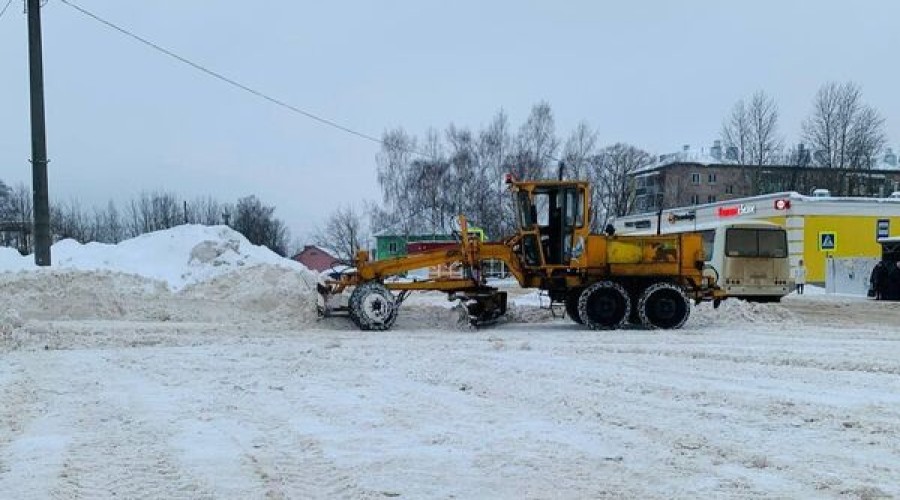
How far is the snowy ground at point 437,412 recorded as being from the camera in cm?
514

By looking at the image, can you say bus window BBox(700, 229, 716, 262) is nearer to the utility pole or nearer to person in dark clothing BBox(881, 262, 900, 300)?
person in dark clothing BBox(881, 262, 900, 300)

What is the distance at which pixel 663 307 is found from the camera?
16.3 meters

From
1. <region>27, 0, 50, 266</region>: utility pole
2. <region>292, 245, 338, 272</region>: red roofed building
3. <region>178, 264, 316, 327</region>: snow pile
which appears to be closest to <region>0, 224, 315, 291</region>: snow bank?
<region>178, 264, 316, 327</region>: snow pile

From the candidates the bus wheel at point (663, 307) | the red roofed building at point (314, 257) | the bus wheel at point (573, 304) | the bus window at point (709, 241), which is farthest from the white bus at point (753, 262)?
the red roofed building at point (314, 257)

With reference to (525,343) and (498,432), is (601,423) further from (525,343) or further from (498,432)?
(525,343)

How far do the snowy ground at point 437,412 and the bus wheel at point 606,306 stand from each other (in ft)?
2.83

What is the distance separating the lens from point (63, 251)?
70.8 ft

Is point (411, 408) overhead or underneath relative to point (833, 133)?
underneath

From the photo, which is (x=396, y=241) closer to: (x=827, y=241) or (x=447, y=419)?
(x=827, y=241)

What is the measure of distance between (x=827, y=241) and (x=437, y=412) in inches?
1093

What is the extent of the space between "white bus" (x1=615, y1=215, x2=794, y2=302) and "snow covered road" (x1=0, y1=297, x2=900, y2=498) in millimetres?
9837

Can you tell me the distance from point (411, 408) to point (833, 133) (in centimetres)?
6166

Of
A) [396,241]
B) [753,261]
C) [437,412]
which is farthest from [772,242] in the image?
[396,241]

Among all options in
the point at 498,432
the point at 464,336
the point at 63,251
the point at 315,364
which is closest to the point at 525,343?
the point at 464,336
